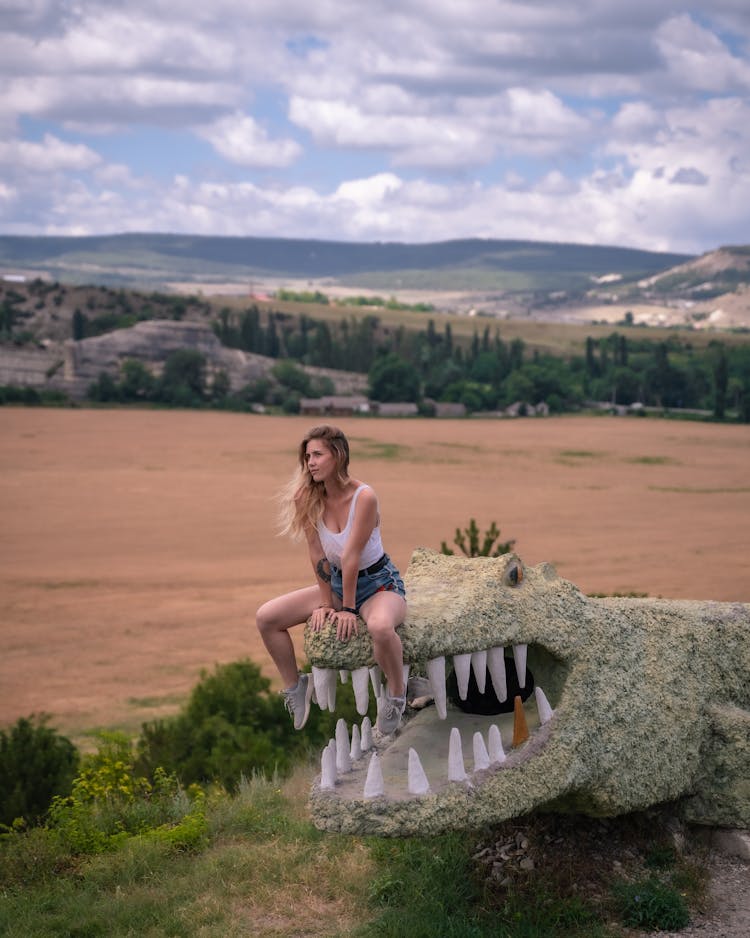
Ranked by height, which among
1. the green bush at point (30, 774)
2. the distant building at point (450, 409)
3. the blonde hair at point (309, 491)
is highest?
the blonde hair at point (309, 491)

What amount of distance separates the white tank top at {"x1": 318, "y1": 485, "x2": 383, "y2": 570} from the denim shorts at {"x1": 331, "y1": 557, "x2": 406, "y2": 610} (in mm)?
72

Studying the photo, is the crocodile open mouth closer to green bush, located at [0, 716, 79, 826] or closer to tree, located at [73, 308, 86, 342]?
green bush, located at [0, 716, 79, 826]

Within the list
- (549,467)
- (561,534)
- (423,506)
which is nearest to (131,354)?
(549,467)

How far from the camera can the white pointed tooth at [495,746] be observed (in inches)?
311

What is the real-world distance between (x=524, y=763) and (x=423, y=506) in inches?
2238

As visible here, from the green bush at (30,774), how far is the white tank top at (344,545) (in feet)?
29.5

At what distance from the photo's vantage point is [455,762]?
7.59 meters

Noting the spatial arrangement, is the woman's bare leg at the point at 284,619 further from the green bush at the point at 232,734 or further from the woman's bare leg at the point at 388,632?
the green bush at the point at 232,734

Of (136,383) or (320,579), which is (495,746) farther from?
(136,383)

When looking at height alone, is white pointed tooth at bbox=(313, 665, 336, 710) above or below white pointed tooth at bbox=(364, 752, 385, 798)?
above

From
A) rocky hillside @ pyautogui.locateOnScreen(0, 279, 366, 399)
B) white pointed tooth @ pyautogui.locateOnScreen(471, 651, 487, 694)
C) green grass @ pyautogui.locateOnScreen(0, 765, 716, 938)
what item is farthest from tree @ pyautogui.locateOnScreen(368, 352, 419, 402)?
white pointed tooth @ pyautogui.locateOnScreen(471, 651, 487, 694)

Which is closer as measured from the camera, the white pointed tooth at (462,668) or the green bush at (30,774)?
the white pointed tooth at (462,668)

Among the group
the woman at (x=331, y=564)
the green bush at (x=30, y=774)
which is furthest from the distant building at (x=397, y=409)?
the woman at (x=331, y=564)

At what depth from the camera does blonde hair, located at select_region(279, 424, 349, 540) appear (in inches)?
328
